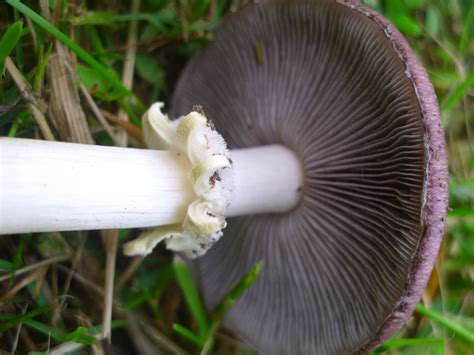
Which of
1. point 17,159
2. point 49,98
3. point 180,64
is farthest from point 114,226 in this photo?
point 180,64

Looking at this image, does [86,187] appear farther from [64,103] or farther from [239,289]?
[239,289]

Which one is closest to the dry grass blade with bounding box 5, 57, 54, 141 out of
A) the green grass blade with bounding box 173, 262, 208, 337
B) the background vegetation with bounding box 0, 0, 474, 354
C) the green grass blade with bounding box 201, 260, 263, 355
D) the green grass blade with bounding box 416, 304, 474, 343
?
the background vegetation with bounding box 0, 0, 474, 354

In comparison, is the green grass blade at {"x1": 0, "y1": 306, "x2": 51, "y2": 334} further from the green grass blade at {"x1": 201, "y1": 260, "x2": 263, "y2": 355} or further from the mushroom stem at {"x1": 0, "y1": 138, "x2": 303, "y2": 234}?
the green grass blade at {"x1": 201, "y1": 260, "x2": 263, "y2": 355}

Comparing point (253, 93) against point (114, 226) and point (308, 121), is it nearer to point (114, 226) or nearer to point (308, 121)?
point (308, 121)

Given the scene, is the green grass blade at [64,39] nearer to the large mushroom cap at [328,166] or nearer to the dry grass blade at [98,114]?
the dry grass blade at [98,114]

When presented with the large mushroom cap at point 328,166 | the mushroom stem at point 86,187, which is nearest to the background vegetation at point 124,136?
the large mushroom cap at point 328,166
